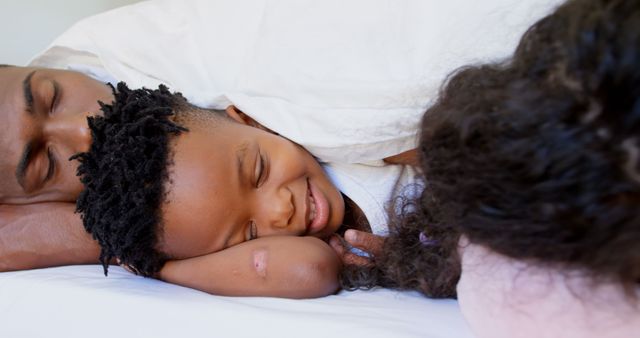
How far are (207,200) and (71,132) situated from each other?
0.23 meters

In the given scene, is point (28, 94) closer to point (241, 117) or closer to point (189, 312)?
point (241, 117)

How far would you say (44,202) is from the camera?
786mm

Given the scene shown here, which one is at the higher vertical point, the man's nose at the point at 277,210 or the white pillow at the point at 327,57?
the white pillow at the point at 327,57

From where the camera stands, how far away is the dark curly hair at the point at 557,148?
12.6 inches

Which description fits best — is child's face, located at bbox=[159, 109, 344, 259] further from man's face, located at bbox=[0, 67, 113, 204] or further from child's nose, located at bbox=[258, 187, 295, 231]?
man's face, located at bbox=[0, 67, 113, 204]

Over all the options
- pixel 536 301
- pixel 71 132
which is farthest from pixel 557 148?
pixel 71 132

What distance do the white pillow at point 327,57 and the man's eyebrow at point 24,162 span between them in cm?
24

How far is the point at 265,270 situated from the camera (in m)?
0.67

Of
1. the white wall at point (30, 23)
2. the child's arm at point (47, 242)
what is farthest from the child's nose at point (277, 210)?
the white wall at point (30, 23)

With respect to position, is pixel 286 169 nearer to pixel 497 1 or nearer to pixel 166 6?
pixel 497 1

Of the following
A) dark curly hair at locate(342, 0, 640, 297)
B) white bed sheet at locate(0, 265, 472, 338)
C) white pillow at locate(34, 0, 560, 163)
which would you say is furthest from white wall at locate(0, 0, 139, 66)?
dark curly hair at locate(342, 0, 640, 297)

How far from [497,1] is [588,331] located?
1.21 feet

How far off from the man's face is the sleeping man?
0.18ft

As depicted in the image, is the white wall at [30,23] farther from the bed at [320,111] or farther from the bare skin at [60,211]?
the bed at [320,111]
